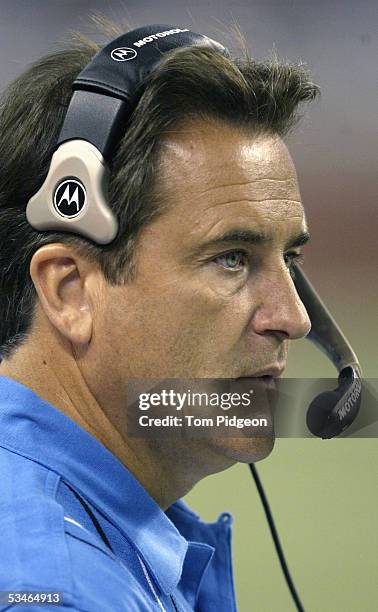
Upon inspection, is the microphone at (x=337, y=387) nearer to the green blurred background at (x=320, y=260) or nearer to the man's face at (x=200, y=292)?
the man's face at (x=200, y=292)

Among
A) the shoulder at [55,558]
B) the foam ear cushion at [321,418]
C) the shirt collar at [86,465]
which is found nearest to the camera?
the shoulder at [55,558]

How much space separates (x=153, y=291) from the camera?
1.11 m

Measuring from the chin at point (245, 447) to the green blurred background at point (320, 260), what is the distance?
1.56 metres

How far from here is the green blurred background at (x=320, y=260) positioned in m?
2.84

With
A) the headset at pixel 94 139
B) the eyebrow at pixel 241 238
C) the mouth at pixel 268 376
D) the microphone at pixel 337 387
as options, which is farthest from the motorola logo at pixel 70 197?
the microphone at pixel 337 387

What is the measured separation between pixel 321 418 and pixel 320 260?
299 cm

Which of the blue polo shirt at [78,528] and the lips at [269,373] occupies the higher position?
the lips at [269,373]

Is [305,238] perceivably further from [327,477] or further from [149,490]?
[327,477]

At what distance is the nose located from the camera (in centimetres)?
112

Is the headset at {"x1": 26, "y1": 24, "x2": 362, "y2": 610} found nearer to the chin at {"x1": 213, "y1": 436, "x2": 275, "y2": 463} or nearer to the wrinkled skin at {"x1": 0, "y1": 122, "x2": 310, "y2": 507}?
the wrinkled skin at {"x1": 0, "y1": 122, "x2": 310, "y2": 507}

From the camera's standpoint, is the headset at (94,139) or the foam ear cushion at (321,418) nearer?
the headset at (94,139)

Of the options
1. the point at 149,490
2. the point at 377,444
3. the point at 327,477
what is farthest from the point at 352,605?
the point at 149,490

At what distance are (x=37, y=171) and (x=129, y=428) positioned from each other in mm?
295

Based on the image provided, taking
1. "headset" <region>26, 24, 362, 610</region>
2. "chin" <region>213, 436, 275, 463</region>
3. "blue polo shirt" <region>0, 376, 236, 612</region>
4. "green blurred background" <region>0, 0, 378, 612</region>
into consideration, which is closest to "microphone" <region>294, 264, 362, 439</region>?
"chin" <region>213, 436, 275, 463</region>
